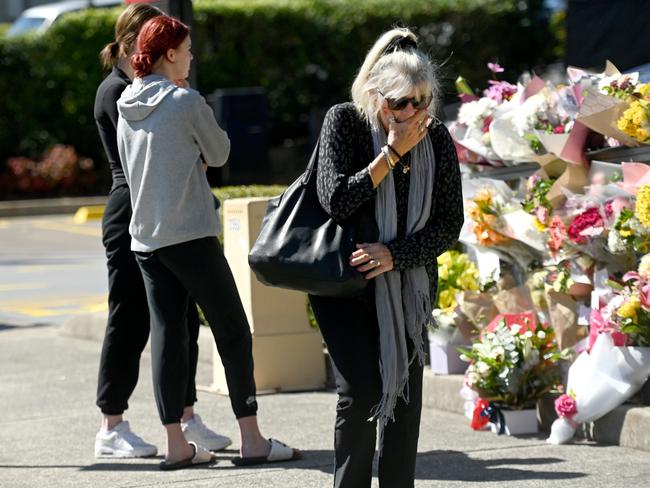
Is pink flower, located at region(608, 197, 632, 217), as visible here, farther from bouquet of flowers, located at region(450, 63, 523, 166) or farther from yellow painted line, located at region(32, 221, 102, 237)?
yellow painted line, located at region(32, 221, 102, 237)

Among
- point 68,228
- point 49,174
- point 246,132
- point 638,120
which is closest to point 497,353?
point 638,120

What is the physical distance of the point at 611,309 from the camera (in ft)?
18.9

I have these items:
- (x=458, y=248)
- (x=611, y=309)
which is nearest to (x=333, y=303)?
(x=611, y=309)

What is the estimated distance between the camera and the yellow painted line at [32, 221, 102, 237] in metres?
19.3

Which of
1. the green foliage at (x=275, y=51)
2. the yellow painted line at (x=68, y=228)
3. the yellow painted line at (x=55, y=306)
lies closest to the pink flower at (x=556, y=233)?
the yellow painted line at (x=55, y=306)

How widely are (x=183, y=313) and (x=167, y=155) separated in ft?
2.20

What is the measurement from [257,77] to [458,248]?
57.7 ft

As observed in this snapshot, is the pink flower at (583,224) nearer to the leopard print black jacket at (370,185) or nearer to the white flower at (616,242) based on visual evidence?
the white flower at (616,242)

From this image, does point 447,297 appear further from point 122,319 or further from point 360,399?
point 360,399

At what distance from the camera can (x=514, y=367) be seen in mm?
6027

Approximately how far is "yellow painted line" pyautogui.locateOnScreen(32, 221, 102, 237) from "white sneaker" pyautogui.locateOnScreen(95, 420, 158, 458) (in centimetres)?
1312

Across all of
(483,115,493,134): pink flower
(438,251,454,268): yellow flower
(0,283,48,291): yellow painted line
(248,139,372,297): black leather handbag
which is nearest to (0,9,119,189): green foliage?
(0,283,48,291): yellow painted line

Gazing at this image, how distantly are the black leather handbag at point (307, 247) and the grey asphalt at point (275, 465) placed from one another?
146 cm

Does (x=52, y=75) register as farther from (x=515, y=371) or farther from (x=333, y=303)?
(x=333, y=303)
